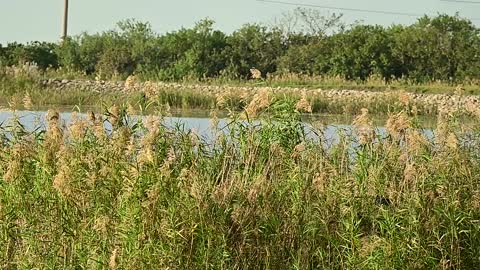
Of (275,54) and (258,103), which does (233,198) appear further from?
(275,54)

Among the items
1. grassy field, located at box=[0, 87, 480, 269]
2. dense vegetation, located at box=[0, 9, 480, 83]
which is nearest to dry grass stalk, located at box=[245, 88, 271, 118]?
grassy field, located at box=[0, 87, 480, 269]

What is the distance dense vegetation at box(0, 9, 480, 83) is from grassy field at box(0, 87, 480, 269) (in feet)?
82.3

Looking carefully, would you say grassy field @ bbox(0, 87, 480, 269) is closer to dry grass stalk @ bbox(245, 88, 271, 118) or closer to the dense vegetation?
dry grass stalk @ bbox(245, 88, 271, 118)

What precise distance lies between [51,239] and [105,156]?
1.96 feet

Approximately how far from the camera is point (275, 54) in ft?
117

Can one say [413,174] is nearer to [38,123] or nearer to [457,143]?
[457,143]

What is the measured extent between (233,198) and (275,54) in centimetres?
2972

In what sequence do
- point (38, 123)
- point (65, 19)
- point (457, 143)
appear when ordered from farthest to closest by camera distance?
point (65, 19) → point (38, 123) → point (457, 143)

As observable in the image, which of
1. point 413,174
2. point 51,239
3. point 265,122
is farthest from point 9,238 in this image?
point 413,174

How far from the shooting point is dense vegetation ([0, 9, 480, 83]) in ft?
109

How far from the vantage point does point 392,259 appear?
19.3 feet

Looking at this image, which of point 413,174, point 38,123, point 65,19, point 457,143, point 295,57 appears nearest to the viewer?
point 413,174

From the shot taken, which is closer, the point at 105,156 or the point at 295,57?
the point at 105,156

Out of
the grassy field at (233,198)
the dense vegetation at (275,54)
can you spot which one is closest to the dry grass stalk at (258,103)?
the grassy field at (233,198)
